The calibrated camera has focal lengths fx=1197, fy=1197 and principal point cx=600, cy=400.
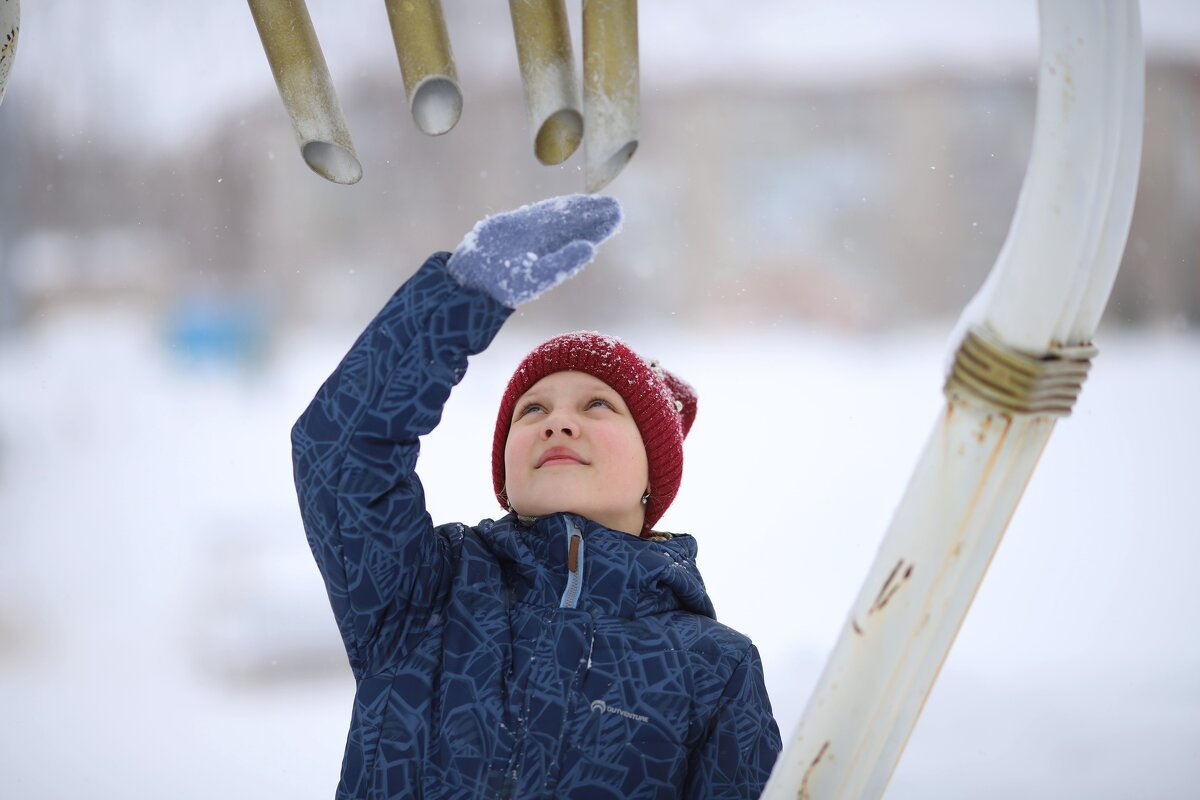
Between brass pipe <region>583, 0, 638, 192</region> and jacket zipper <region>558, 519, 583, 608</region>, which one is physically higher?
brass pipe <region>583, 0, 638, 192</region>

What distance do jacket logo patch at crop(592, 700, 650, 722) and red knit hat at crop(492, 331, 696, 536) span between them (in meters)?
0.27

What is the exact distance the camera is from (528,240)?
828 millimetres

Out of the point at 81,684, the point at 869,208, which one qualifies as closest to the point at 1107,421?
the point at 869,208

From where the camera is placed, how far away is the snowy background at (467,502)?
194 cm

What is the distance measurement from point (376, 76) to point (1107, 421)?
1.56 meters

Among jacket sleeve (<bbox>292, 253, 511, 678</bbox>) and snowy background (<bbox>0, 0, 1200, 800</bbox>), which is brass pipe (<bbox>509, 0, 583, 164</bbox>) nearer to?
jacket sleeve (<bbox>292, 253, 511, 678</bbox>)

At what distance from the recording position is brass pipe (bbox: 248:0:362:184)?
832 mm

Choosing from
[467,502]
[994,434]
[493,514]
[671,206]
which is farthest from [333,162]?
[671,206]

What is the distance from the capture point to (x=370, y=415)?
0.86 m

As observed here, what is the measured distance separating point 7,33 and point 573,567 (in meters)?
0.60

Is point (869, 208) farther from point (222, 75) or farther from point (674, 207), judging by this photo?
point (222, 75)

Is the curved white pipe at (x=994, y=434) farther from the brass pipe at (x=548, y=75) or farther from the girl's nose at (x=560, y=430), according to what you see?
the girl's nose at (x=560, y=430)

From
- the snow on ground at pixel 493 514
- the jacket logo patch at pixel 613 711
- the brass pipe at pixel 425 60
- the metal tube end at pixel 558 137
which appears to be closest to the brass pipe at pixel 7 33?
the brass pipe at pixel 425 60

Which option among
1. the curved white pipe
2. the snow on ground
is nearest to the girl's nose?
the curved white pipe
